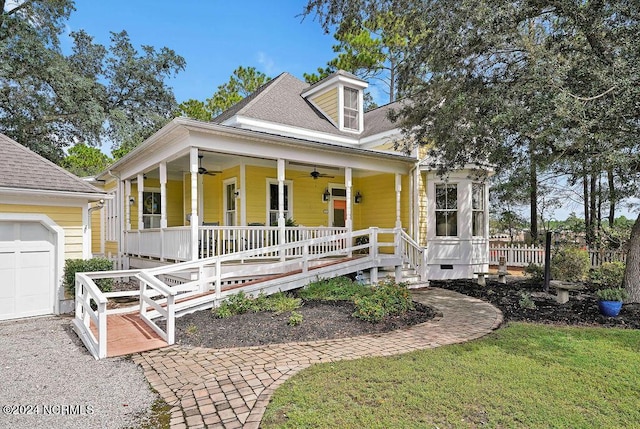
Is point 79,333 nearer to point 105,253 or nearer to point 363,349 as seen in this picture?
point 363,349

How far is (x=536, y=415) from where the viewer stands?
337 cm

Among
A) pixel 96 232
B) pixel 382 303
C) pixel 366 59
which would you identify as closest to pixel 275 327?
pixel 382 303

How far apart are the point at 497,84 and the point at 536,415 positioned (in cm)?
710

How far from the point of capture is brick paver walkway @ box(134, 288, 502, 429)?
11.7 feet

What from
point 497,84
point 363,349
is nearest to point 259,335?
point 363,349

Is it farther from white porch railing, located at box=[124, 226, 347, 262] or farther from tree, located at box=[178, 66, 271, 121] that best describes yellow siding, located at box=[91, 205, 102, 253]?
tree, located at box=[178, 66, 271, 121]

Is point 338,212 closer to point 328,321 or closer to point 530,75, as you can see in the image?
point 328,321

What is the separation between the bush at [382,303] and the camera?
6.73m

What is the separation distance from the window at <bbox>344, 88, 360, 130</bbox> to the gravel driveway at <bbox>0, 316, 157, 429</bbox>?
38.7ft

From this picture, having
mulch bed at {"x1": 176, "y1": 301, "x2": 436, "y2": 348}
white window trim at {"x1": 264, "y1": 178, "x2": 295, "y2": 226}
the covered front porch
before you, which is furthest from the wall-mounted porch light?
mulch bed at {"x1": 176, "y1": 301, "x2": 436, "y2": 348}

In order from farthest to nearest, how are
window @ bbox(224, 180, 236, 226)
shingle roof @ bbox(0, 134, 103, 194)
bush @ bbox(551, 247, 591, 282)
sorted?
bush @ bbox(551, 247, 591, 282) < window @ bbox(224, 180, 236, 226) < shingle roof @ bbox(0, 134, 103, 194)

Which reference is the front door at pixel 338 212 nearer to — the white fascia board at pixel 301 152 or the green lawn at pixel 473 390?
the white fascia board at pixel 301 152

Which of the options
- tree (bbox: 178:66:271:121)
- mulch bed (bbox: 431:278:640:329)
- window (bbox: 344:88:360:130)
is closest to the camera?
mulch bed (bbox: 431:278:640:329)

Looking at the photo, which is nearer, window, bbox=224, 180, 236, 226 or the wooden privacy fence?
window, bbox=224, 180, 236, 226
